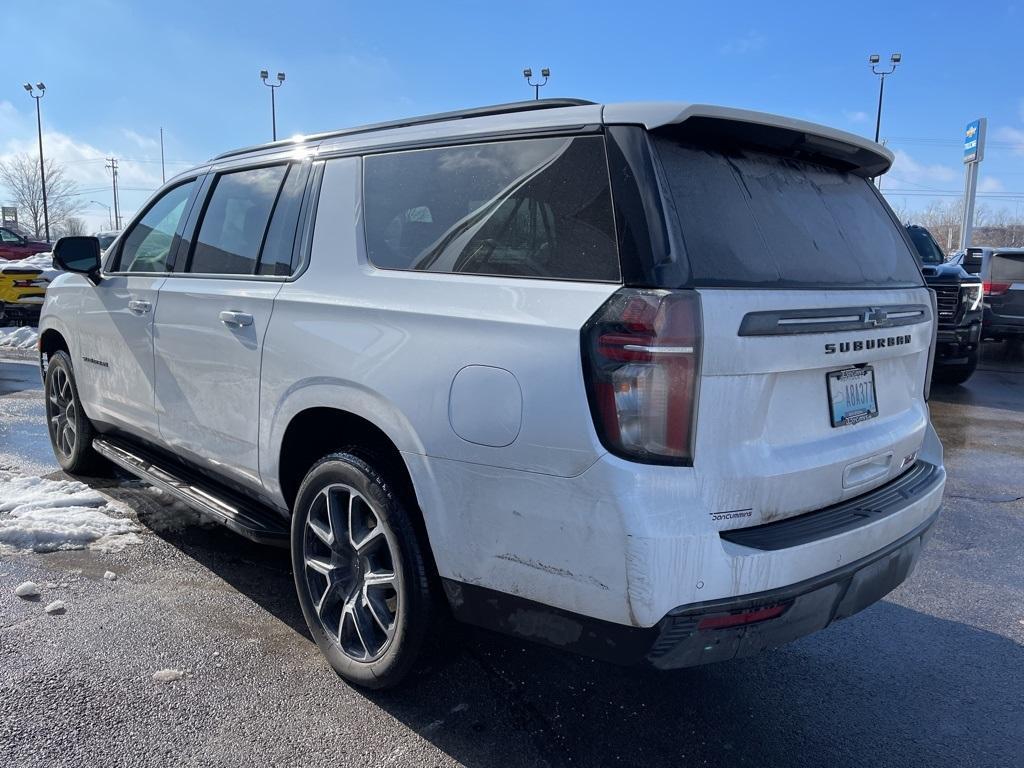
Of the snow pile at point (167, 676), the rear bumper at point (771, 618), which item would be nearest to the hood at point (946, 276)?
the rear bumper at point (771, 618)

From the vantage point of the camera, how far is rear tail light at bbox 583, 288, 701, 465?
6.61 feet

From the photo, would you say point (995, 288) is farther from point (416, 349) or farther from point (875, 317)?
point (416, 349)

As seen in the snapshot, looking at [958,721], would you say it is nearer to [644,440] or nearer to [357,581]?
[644,440]

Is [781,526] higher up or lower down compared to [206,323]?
lower down

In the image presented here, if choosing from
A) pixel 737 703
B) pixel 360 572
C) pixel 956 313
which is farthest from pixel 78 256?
pixel 956 313

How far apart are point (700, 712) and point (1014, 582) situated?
2253mm

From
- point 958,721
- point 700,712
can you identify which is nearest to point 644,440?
point 700,712

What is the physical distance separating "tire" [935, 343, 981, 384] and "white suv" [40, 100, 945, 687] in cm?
858

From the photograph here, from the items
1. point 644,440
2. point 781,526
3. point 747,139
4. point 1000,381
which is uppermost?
point 747,139

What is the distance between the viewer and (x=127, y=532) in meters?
4.30

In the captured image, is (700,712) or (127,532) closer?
(700,712)

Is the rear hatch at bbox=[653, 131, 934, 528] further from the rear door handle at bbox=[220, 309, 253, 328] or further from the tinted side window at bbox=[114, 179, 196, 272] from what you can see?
the tinted side window at bbox=[114, 179, 196, 272]

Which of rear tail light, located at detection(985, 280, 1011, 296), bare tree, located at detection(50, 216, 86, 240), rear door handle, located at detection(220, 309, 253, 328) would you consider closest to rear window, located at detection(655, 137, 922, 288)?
rear door handle, located at detection(220, 309, 253, 328)

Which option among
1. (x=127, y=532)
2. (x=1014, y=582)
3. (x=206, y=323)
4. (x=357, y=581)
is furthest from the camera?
(x=127, y=532)
